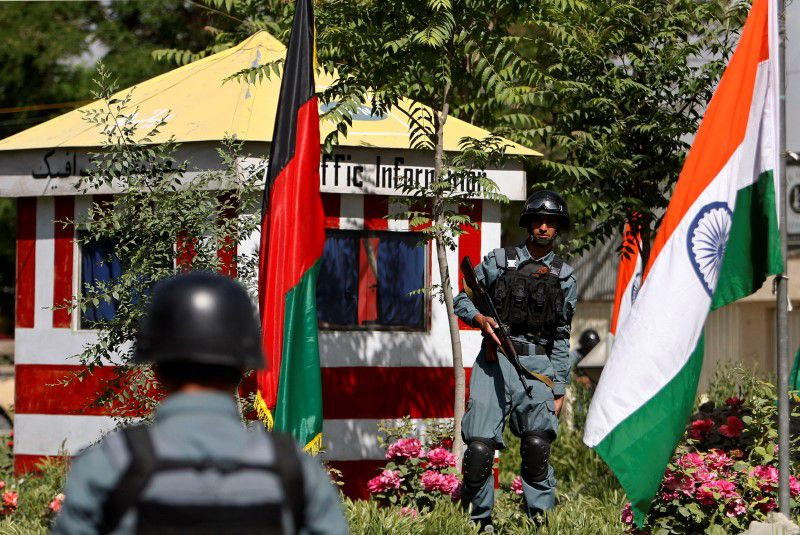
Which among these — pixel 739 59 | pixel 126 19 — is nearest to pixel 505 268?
pixel 739 59

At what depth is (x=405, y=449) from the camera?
8297 millimetres

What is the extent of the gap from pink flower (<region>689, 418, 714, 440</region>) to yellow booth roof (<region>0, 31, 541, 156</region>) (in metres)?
2.25

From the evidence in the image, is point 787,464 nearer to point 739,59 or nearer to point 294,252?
point 739,59

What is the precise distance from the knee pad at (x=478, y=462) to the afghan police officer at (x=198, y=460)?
4526mm

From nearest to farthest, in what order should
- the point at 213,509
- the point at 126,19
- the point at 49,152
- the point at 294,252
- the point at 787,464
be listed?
the point at 213,509
the point at 787,464
the point at 294,252
the point at 49,152
the point at 126,19

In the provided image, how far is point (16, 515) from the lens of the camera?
833 cm

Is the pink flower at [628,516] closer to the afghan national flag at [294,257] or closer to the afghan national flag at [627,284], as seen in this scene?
the afghan national flag at [294,257]

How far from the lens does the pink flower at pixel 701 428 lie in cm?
835

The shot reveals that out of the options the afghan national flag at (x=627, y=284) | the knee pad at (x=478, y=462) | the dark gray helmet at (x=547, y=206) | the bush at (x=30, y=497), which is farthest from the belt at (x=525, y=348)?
the afghan national flag at (x=627, y=284)

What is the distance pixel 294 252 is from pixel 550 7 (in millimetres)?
2941

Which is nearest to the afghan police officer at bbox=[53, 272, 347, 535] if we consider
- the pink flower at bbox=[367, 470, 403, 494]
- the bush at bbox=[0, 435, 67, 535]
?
the bush at bbox=[0, 435, 67, 535]

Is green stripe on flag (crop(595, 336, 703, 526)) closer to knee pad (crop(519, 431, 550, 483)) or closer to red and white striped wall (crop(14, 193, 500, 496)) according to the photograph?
knee pad (crop(519, 431, 550, 483))

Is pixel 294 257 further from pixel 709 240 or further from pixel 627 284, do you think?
pixel 627 284

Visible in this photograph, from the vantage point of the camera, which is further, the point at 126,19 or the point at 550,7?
the point at 126,19
